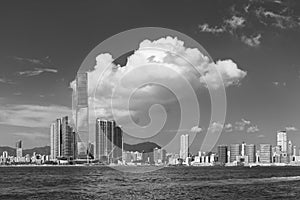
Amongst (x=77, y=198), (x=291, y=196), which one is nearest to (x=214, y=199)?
(x=291, y=196)

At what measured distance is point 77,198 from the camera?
251ft

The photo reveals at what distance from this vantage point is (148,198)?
74.8m

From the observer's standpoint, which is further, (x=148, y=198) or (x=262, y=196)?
(x=262, y=196)

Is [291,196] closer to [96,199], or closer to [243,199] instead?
[243,199]

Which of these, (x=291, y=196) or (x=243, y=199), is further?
(x=291, y=196)

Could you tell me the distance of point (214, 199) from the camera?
243 ft

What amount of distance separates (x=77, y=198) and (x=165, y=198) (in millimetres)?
14982

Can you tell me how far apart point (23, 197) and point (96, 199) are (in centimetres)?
1317

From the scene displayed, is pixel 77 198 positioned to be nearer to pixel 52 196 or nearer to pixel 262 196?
pixel 52 196

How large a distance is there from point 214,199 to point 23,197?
107ft

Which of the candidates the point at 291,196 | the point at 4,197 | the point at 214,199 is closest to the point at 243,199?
the point at 214,199

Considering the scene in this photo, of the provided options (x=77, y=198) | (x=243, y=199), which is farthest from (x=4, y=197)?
(x=243, y=199)

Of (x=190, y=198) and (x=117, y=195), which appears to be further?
(x=117, y=195)

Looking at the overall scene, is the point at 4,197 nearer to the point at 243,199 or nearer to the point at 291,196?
the point at 243,199
